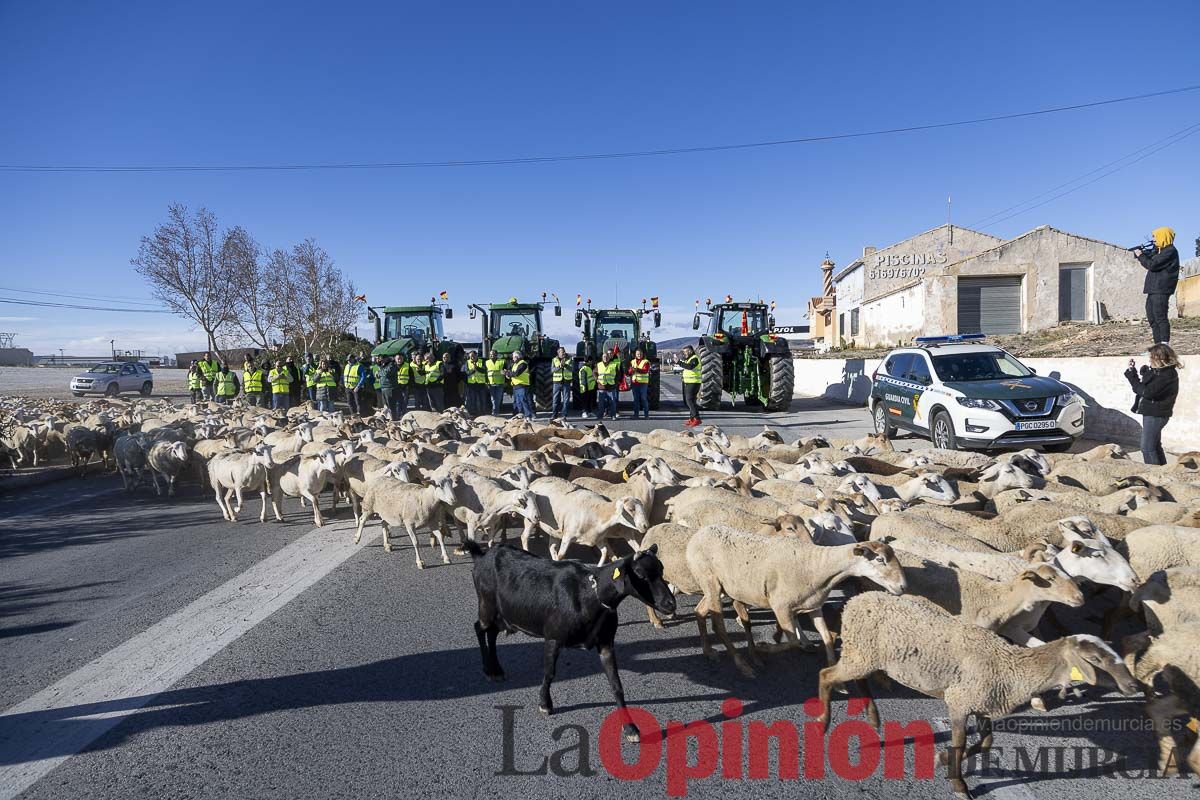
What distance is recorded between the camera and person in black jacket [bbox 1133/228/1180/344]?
9.83 m

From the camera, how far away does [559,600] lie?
13.0ft

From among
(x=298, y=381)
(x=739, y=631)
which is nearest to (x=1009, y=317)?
(x=298, y=381)

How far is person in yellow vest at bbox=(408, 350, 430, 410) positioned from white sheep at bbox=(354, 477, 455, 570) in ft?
37.7

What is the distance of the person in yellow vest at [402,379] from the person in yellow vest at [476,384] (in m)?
1.55

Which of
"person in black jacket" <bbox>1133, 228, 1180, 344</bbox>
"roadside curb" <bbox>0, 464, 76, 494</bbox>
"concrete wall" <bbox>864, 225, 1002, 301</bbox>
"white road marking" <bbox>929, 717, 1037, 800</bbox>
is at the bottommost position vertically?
"white road marking" <bbox>929, 717, 1037, 800</bbox>

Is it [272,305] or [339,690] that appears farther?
[272,305]

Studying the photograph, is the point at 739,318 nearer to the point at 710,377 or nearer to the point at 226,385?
the point at 710,377

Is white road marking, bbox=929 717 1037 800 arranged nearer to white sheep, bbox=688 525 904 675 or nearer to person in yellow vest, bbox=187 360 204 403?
white sheep, bbox=688 525 904 675

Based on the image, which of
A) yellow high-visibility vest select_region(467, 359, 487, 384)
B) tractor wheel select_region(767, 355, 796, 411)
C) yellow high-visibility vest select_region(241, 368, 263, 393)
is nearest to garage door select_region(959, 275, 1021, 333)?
tractor wheel select_region(767, 355, 796, 411)

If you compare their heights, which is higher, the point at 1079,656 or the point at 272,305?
the point at 272,305

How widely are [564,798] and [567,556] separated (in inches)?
143

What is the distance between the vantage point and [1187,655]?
3.34m

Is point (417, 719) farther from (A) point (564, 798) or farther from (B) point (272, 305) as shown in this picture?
(B) point (272, 305)

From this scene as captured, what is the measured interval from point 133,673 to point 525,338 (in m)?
17.3
